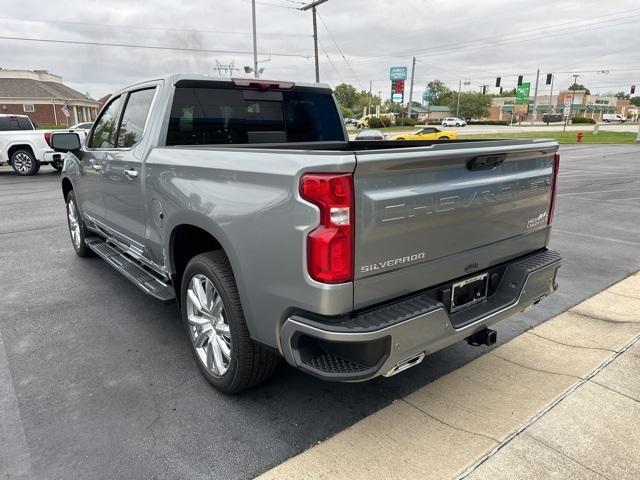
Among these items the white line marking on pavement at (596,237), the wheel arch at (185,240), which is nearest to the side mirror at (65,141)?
the wheel arch at (185,240)

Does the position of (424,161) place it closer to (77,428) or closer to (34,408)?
(77,428)

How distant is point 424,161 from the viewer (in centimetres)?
222

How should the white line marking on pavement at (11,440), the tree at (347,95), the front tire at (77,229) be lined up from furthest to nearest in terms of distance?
the tree at (347,95) → the front tire at (77,229) → the white line marking on pavement at (11,440)

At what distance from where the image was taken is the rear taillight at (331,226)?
202cm

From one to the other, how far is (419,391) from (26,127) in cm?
1734

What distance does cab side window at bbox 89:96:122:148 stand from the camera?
14.4ft

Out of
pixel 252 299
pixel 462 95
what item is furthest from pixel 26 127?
pixel 462 95

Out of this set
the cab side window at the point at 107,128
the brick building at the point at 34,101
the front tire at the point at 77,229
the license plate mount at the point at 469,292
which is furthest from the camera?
the brick building at the point at 34,101

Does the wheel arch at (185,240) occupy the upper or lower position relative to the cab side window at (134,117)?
lower

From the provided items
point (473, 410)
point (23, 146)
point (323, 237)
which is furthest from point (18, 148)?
point (473, 410)

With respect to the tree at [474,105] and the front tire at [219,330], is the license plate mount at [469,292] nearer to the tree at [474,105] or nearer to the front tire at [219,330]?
the front tire at [219,330]

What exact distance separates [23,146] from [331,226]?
1704 cm

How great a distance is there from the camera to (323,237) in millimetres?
2041

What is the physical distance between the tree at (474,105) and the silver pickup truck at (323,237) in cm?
11934
